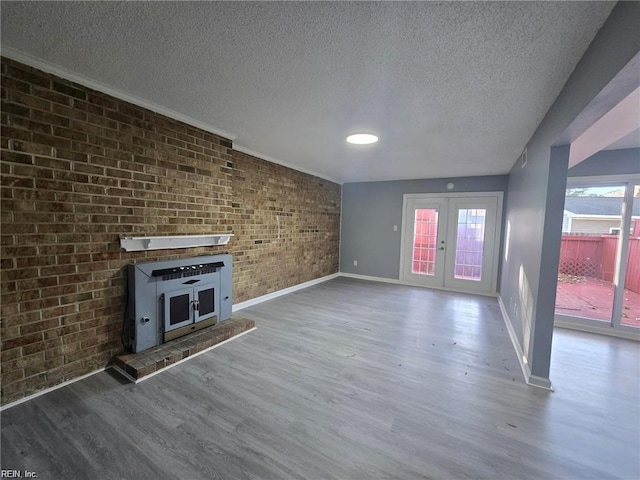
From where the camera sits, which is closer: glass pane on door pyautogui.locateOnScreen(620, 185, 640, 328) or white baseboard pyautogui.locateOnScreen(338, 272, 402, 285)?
glass pane on door pyautogui.locateOnScreen(620, 185, 640, 328)

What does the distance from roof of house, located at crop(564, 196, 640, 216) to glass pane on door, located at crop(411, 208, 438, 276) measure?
7.22 ft

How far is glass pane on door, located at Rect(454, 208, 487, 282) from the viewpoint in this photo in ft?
17.2

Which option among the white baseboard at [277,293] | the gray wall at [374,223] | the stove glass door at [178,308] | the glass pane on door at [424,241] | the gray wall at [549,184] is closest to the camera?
the gray wall at [549,184]

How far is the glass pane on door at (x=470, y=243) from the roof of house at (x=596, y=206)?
1501mm

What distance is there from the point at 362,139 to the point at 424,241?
3.44 meters

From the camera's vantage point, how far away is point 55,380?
78.8 inches

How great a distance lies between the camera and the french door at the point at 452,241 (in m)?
5.14


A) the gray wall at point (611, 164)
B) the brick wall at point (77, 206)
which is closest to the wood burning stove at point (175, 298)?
the brick wall at point (77, 206)

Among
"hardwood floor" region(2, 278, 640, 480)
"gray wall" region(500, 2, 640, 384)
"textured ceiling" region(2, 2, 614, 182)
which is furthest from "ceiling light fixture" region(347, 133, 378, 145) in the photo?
"hardwood floor" region(2, 278, 640, 480)

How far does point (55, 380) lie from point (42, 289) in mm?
728

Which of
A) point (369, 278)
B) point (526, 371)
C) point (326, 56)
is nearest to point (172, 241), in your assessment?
point (326, 56)

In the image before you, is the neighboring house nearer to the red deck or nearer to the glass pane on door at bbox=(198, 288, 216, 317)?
the red deck

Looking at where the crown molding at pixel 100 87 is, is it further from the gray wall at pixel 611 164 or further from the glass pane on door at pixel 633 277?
the glass pane on door at pixel 633 277

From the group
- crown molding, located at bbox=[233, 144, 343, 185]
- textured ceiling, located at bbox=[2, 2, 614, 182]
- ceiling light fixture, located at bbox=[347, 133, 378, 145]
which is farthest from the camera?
crown molding, located at bbox=[233, 144, 343, 185]
